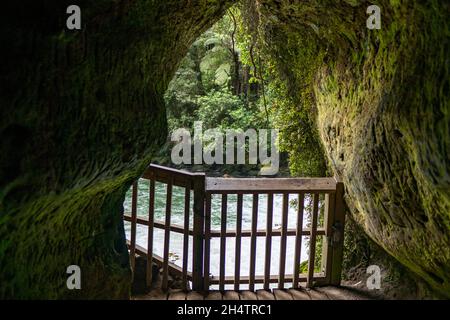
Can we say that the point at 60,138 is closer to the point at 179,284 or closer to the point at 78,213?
the point at 78,213

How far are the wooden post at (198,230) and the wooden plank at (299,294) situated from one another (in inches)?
40.8

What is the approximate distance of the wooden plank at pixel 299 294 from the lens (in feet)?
16.0

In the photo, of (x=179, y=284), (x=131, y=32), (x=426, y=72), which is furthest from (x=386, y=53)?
(x=179, y=284)

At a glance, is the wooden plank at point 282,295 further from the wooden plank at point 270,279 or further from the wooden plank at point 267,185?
the wooden plank at point 267,185

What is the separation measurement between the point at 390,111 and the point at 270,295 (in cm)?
276

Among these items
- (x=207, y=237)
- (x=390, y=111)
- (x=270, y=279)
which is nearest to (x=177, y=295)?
(x=207, y=237)

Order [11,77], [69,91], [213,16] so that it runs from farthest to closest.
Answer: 1. [213,16]
2. [69,91]
3. [11,77]

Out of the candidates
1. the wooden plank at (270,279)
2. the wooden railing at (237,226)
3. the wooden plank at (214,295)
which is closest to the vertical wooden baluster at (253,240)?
the wooden railing at (237,226)

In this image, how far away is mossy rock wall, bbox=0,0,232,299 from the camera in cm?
179

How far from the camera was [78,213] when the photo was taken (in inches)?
115

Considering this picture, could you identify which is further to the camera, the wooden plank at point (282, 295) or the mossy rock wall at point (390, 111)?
the wooden plank at point (282, 295)

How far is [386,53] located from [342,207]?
7.58ft

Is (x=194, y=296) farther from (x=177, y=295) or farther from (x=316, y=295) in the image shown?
(x=316, y=295)

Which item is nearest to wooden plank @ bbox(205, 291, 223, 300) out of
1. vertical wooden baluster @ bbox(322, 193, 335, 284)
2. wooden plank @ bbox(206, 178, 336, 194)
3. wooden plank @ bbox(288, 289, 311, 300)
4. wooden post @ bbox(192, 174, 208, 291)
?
wooden post @ bbox(192, 174, 208, 291)
